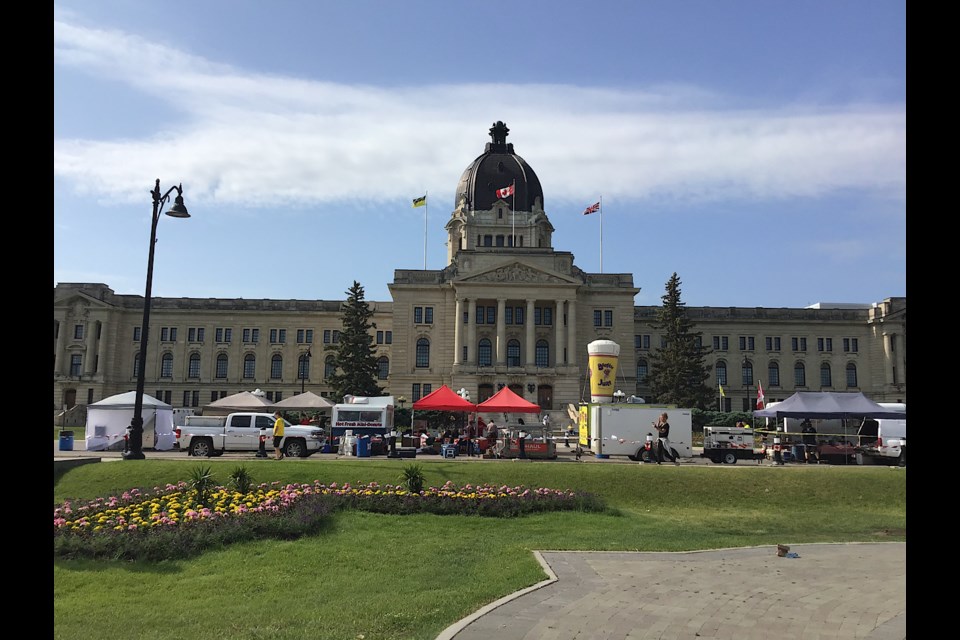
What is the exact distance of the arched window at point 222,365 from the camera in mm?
88850

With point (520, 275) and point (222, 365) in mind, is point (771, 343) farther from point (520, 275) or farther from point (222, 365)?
point (222, 365)

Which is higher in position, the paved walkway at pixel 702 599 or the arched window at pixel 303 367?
the arched window at pixel 303 367

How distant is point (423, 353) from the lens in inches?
3046

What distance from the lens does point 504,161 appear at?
9694 cm

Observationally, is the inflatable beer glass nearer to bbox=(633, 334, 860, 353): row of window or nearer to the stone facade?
the stone facade

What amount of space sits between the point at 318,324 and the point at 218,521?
7730cm

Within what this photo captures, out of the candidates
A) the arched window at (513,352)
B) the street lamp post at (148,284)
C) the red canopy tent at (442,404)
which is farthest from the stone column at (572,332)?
the street lamp post at (148,284)

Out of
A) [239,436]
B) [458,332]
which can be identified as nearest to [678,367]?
[458,332]

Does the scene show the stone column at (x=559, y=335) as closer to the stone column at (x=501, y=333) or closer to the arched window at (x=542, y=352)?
the arched window at (x=542, y=352)

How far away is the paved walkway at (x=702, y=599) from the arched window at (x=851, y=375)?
272 ft

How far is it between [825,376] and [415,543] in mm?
86395

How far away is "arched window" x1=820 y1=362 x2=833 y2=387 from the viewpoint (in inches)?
3507

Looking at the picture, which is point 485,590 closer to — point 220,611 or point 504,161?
point 220,611

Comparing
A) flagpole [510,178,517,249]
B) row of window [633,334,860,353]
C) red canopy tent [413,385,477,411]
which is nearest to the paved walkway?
red canopy tent [413,385,477,411]
